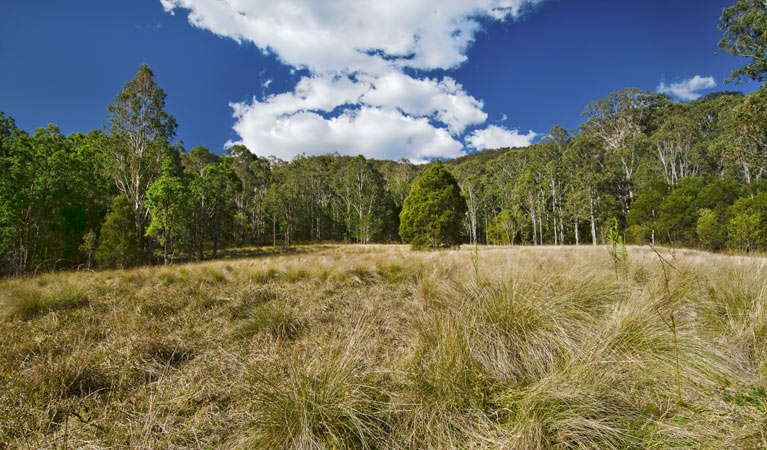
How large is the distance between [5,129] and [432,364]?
95.3 ft

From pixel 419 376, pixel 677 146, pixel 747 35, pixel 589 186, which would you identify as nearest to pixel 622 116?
pixel 677 146

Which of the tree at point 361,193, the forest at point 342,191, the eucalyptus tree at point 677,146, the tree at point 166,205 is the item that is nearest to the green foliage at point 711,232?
the forest at point 342,191

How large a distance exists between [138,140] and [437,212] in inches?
803

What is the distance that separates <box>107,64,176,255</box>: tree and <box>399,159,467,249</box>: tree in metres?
17.8

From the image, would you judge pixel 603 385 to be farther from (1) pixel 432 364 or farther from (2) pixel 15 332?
(2) pixel 15 332

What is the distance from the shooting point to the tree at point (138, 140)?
16.5 meters

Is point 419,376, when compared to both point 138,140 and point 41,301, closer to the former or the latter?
point 41,301

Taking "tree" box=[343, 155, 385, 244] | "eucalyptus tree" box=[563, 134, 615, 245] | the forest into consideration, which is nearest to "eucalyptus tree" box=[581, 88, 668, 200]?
the forest

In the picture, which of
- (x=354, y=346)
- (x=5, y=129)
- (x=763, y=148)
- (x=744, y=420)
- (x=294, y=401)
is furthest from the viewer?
(x=5, y=129)

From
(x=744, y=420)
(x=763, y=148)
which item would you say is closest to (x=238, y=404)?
(x=744, y=420)

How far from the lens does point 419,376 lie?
169 cm

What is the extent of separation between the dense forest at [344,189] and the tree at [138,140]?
7 centimetres

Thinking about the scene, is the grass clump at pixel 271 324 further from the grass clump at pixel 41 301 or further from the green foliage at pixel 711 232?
the green foliage at pixel 711 232

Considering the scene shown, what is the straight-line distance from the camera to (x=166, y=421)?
1585 mm
